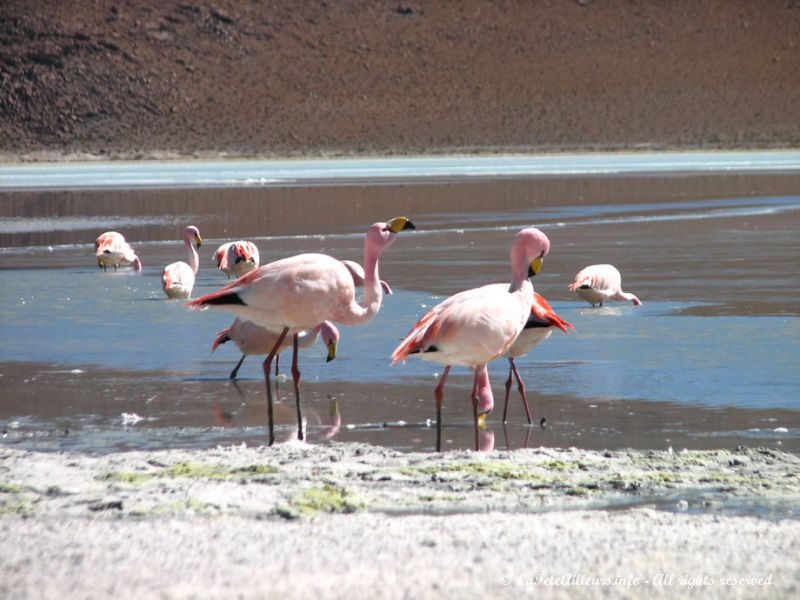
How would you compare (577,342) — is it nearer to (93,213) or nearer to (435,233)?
(435,233)

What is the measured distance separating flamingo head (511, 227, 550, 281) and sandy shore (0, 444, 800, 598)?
1.11 m

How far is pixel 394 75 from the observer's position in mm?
94875

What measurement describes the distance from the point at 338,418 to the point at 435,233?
1409cm

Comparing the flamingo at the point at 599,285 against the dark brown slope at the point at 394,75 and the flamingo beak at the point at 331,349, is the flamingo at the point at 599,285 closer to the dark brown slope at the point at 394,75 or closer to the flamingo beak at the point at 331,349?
the flamingo beak at the point at 331,349

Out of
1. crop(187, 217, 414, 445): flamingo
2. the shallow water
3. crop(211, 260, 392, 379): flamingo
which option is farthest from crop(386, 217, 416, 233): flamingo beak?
crop(211, 260, 392, 379): flamingo

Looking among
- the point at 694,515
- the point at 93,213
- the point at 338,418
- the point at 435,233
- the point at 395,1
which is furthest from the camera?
the point at 395,1

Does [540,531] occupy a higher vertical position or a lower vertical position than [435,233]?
higher

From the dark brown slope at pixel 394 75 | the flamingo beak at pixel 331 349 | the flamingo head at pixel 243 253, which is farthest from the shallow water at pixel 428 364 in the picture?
the dark brown slope at pixel 394 75

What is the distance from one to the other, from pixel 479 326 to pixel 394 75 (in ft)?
293

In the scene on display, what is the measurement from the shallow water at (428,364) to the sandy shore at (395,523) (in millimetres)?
752

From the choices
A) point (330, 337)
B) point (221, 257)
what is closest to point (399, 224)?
point (330, 337)

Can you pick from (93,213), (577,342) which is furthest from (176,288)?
(93,213)

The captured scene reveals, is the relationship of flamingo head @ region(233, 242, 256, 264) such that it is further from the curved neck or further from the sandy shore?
the sandy shore

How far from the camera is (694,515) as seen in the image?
215 inches
